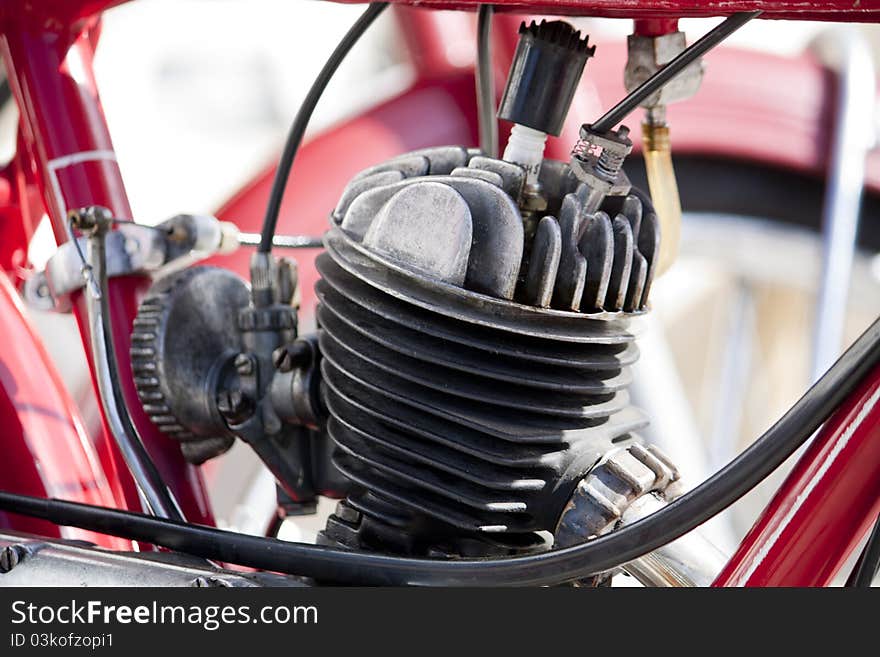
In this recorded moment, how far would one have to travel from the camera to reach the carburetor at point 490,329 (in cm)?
59

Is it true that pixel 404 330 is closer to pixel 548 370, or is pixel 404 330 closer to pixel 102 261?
pixel 548 370

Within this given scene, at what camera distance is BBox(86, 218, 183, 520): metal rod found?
2.38 feet

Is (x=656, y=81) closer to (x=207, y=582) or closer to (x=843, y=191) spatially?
(x=207, y=582)

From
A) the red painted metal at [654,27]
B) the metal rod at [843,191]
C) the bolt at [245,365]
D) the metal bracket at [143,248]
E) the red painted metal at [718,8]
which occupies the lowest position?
the metal rod at [843,191]

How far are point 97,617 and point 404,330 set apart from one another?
20 cm

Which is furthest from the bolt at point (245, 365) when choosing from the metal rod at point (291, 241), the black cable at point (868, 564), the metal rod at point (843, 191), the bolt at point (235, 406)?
the metal rod at point (843, 191)

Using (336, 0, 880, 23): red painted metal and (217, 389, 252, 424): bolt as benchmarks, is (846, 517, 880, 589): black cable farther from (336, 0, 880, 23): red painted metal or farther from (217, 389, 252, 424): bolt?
(217, 389, 252, 424): bolt

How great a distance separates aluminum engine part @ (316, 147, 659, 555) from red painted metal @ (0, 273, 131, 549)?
0.74 ft

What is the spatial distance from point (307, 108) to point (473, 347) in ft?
0.83

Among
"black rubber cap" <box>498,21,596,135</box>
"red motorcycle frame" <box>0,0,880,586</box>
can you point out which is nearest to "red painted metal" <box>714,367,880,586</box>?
"red motorcycle frame" <box>0,0,880,586</box>

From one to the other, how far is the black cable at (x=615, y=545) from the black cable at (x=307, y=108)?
24 centimetres

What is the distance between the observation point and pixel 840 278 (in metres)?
1.36

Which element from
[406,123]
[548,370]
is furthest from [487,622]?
[406,123]

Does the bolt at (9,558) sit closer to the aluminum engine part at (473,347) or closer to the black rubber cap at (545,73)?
the aluminum engine part at (473,347)
